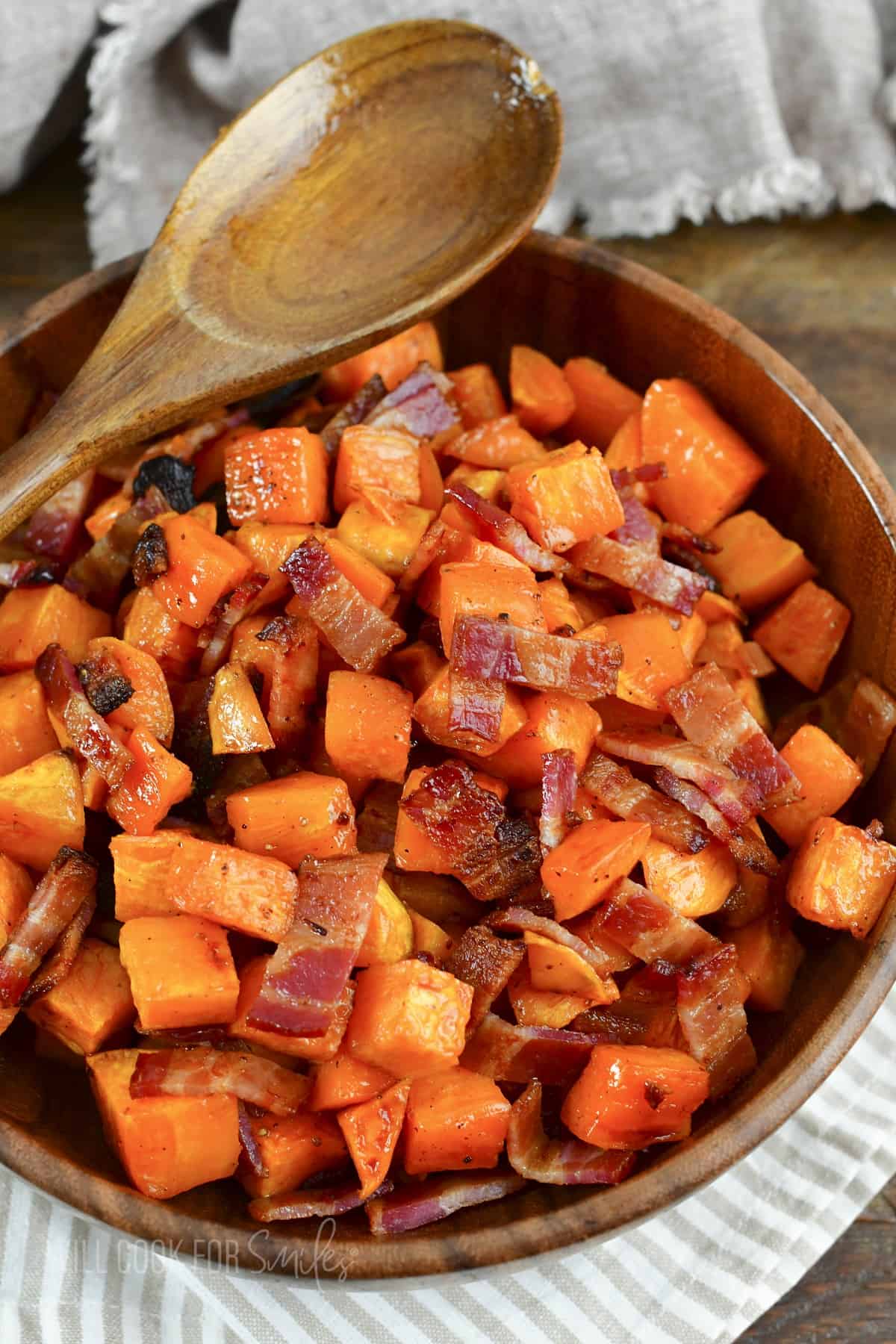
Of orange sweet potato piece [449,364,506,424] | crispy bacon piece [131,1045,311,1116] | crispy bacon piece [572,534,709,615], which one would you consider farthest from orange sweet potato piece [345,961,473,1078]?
orange sweet potato piece [449,364,506,424]

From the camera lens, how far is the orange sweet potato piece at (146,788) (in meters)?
2.45

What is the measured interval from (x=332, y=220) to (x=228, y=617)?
3.54 feet

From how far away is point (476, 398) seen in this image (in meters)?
3.14

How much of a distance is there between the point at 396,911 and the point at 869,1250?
4.69ft

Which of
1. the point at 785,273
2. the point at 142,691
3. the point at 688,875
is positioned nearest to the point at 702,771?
the point at 688,875

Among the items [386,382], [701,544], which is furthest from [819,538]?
[386,382]

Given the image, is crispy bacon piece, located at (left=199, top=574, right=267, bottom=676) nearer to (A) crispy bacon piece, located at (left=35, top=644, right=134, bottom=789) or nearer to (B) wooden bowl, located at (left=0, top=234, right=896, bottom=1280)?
(A) crispy bacon piece, located at (left=35, top=644, right=134, bottom=789)

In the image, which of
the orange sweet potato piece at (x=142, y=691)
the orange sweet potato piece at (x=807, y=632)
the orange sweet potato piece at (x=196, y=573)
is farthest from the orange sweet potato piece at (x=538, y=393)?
the orange sweet potato piece at (x=142, y=691)

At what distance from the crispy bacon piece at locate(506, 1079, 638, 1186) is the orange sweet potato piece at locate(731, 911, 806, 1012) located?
1.40ft

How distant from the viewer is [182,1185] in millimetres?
2311

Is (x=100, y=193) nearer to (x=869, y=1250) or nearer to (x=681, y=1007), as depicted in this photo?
(x=681, y=1007)

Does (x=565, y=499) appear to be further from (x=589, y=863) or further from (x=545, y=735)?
(x=589, y=863)

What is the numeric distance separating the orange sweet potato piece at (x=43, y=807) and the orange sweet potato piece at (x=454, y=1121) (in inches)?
32.5

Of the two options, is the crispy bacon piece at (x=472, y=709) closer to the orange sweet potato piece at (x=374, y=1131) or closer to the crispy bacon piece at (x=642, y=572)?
the crispy bacon piece at (x=642, y=572)
